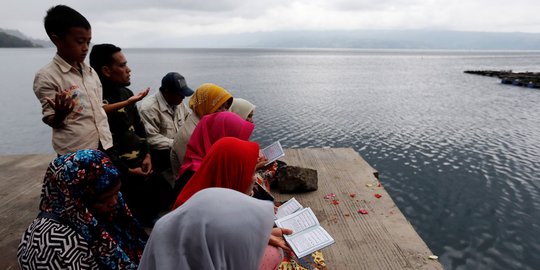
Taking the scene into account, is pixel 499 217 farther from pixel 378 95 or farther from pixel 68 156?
pixel 378 95

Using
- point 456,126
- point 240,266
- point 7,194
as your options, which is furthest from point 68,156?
point 456,126

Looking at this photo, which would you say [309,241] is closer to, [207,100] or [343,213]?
[207,100]

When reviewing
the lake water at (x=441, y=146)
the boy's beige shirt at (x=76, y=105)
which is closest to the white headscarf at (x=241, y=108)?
the boy's beige shirt at (x=76, y=105)

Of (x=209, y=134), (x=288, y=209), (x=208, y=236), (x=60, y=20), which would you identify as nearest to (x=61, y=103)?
(x=60, y=20)

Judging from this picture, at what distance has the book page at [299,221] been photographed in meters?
3.05

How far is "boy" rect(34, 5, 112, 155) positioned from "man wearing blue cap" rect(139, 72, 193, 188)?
147cm

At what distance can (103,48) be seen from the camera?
4.16 meters

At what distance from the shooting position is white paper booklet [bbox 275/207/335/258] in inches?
108

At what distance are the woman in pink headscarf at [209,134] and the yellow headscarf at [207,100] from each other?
0.63 m

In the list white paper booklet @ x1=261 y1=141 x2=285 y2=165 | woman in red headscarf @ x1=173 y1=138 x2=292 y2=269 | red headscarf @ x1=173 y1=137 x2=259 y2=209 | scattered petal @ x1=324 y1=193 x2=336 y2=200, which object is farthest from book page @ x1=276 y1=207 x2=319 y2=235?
scattered petal @ x1=324 y1=193 x2=336 y2=200

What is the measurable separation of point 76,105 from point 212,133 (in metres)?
1.36

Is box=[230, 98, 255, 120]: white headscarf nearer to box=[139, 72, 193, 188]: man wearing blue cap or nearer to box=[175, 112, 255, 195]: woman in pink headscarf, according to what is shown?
box=[139, 72, 193, 188]: man wearing blue cap

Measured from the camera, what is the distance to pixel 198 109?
4484 millimetres

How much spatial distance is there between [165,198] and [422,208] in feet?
25.4
